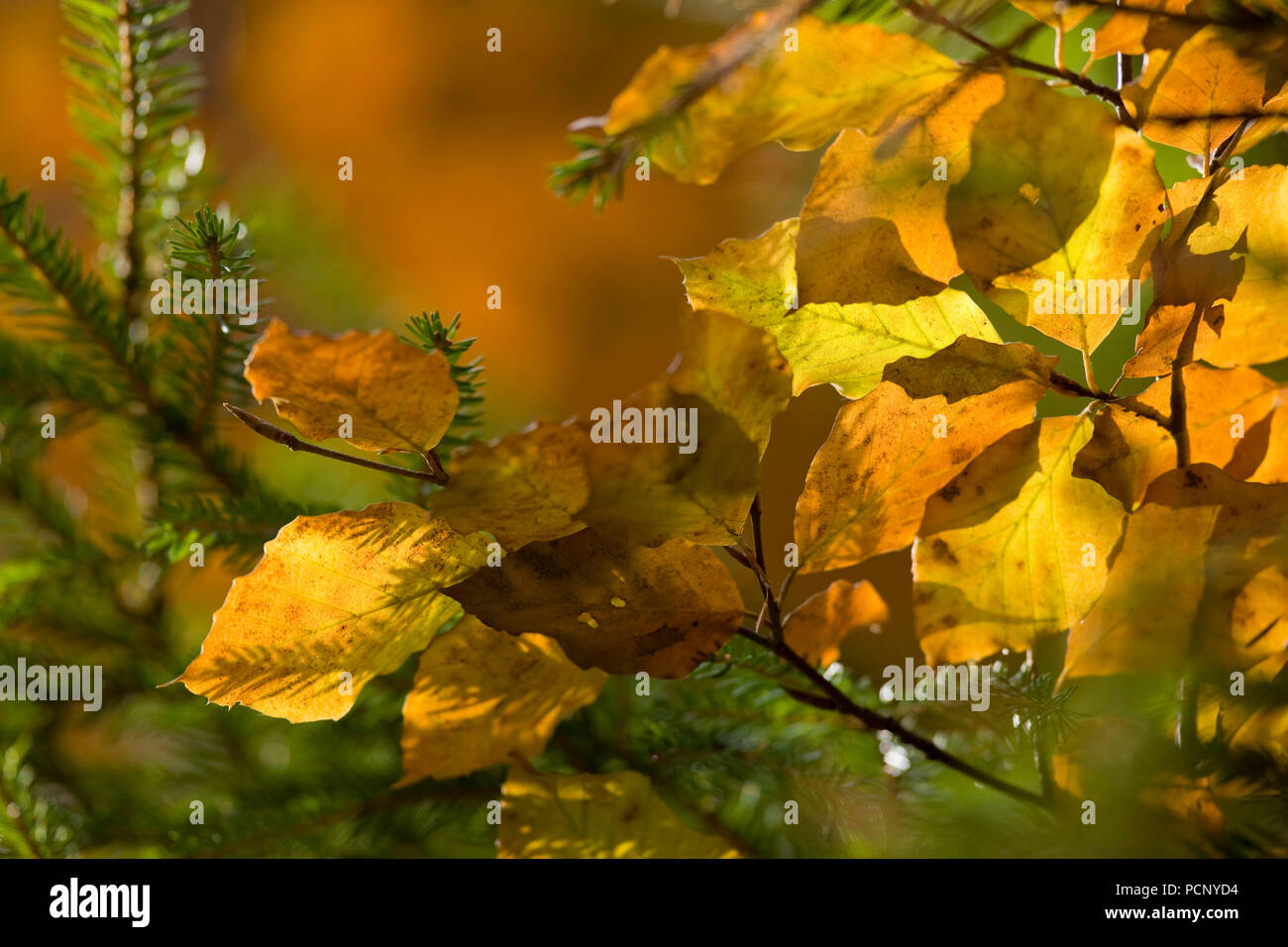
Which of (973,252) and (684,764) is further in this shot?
(684,764)

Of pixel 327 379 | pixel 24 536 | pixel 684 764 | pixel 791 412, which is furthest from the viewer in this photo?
pixel 791 412

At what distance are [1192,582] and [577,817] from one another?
0.15 meters

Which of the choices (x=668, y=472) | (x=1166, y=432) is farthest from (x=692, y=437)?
(x=1166, y=432)

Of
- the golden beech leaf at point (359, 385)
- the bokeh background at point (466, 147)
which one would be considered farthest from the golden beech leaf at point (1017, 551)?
the bokeh background at point (466, 147)

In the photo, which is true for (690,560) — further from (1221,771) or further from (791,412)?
(791,412)

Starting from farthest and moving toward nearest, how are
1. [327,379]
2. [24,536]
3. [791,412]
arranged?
[791,412] < [24,536] < [327,379]

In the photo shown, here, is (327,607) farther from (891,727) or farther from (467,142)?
(467,142)

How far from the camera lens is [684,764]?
1.01ft

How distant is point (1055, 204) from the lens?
18cm

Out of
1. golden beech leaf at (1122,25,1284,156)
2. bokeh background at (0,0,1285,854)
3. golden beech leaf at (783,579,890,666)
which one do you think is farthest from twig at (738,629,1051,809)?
bokeh background at (0,0,1285,854)

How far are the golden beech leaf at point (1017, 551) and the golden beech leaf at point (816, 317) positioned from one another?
1.2 inches

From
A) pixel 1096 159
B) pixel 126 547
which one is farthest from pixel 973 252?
pixel 126 547
